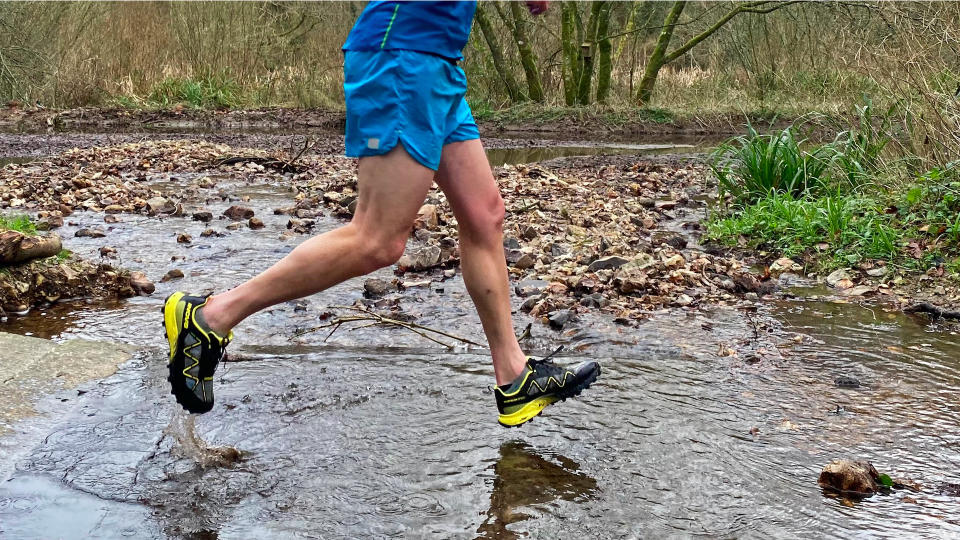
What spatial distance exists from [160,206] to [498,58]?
1203 cm

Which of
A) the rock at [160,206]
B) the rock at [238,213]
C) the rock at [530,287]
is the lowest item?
the rock at [160,206]

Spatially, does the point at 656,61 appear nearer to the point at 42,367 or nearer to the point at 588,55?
the point at 588,55

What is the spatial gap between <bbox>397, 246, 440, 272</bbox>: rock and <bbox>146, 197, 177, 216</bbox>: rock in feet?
9.03

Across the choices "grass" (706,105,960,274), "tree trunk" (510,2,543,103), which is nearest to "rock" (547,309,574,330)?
"grass" (706,105,960,274)

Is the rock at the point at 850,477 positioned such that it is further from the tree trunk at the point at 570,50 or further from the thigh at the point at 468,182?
the tree trunk at the point at 570,50

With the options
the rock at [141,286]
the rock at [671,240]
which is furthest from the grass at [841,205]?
the rock at [141,286]

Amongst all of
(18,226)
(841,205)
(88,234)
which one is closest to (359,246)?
(18,226)

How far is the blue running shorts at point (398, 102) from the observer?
240 cm

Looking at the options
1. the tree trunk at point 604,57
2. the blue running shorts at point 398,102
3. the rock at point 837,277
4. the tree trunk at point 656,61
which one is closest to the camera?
the blue running shorts at point 398,102

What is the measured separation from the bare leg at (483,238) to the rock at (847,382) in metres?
1.36

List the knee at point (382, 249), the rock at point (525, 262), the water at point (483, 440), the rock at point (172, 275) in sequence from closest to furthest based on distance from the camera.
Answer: the water at point (483, 440)
the knee at point (382, 249)
the rock at point (172, 275)
the rock at point (525, 262)

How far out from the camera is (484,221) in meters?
2.76

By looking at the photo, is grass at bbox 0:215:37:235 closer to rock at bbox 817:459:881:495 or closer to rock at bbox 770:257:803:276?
rock at bbox 817:459:881:495

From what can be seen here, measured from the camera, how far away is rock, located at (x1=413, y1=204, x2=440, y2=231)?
20.5ft
